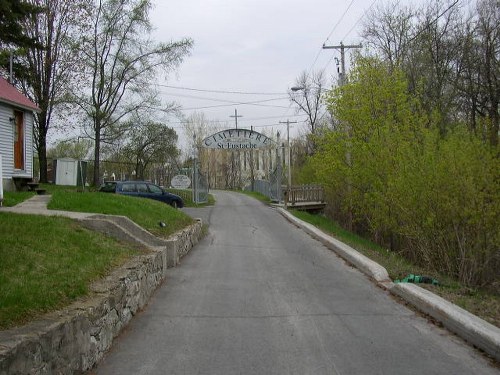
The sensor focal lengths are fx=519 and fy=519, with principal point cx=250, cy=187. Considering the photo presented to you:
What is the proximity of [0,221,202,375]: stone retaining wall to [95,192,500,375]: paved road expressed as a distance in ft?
0.75

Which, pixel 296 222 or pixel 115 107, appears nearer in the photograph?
pixel 296 222

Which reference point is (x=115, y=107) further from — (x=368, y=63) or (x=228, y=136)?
(x=368, y=63)

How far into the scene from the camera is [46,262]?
6.55 meters

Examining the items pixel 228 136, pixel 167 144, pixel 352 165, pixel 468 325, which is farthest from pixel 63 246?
pixel 167 144

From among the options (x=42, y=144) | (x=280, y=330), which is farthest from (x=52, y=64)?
(x=280, y=330)

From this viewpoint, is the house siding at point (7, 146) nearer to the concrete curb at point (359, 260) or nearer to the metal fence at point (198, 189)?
the metal fence at point (198, 189)

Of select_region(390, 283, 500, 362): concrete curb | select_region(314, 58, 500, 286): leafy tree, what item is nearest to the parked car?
select_region(314, 58, 500, 286): leafy tree

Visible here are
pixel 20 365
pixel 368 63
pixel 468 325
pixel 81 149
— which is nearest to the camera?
pixel 20 365

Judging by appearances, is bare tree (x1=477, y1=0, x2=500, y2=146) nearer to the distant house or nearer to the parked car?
the parked car

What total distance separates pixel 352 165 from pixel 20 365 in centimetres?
1780

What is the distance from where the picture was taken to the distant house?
65.9 feet

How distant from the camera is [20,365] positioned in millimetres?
3717

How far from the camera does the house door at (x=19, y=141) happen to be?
70.3 ft

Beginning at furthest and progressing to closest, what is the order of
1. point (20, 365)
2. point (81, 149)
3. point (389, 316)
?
point (81, 149) < point (389, 316) < point (20, 365)
